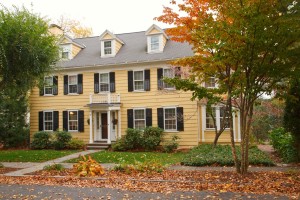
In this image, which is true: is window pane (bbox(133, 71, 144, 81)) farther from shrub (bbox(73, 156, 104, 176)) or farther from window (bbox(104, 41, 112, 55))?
shrub (bbox(73, 156, 104, 176))

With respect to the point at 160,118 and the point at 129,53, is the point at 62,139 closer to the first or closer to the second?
the point at 160,118

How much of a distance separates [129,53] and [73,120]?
648cm

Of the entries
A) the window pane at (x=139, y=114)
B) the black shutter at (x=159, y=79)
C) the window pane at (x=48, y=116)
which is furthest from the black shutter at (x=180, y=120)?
the window pane at (x=48, y=116)

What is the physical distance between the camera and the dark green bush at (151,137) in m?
17.5

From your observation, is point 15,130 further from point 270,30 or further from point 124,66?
point 270,30

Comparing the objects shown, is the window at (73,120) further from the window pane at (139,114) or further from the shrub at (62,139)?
the window pane at (139,114)


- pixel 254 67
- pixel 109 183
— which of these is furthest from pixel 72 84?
pixel 254 67

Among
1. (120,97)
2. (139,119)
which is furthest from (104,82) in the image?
(139,119)

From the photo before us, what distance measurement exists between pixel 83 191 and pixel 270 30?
6868mm

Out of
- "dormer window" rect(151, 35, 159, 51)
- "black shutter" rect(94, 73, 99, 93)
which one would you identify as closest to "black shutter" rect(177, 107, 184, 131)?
"dormer window" rect(151, 35, 159, 51)

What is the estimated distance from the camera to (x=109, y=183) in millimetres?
8734

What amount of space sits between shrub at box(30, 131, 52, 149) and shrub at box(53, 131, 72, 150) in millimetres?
781

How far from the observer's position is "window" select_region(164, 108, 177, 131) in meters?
18.6

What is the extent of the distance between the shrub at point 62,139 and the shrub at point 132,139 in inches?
174
